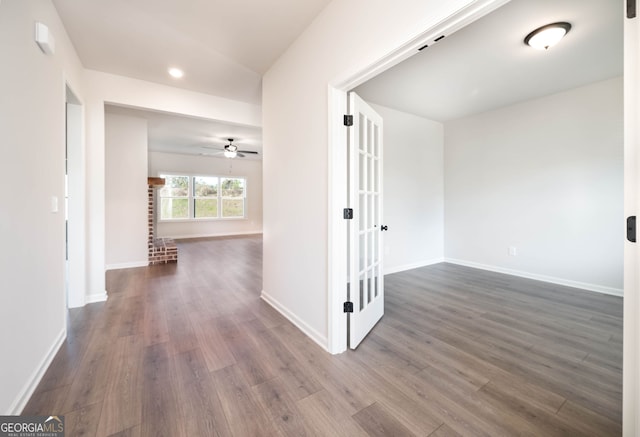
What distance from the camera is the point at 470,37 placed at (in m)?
2.33

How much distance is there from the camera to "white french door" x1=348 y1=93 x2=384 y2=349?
2051 mm

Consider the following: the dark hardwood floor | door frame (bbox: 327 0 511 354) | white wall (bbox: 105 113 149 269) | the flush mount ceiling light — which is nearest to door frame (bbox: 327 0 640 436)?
door frame (bbox: 327 0 511 354)

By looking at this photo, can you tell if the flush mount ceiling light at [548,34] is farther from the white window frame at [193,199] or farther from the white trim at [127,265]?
the white window frame at [193,199]

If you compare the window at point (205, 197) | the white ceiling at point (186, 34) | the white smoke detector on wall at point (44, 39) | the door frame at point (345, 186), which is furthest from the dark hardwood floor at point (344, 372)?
the window at point (205, 197)

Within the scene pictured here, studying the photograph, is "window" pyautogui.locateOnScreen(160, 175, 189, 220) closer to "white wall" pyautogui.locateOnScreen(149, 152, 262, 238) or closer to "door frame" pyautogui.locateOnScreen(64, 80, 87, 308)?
"white wall" pyautogui.locateOnScreen(149, 152, 262, 238)

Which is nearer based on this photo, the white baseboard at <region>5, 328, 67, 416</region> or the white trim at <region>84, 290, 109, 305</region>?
the white baseboard at <region>5, 328, 67, 416</region>

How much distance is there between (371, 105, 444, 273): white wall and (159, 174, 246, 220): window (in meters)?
6.62

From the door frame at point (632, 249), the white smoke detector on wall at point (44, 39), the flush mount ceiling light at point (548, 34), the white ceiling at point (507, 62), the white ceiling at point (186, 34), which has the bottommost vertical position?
the door frame at point (632, 249)

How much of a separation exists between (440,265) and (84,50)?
223 inches

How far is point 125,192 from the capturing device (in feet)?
15.4

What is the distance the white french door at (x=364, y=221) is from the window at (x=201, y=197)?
7739mm

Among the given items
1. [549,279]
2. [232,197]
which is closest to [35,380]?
[549,279]

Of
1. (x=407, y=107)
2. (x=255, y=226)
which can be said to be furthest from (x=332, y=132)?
(x=255, y=226)

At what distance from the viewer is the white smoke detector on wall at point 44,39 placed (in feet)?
5.67
